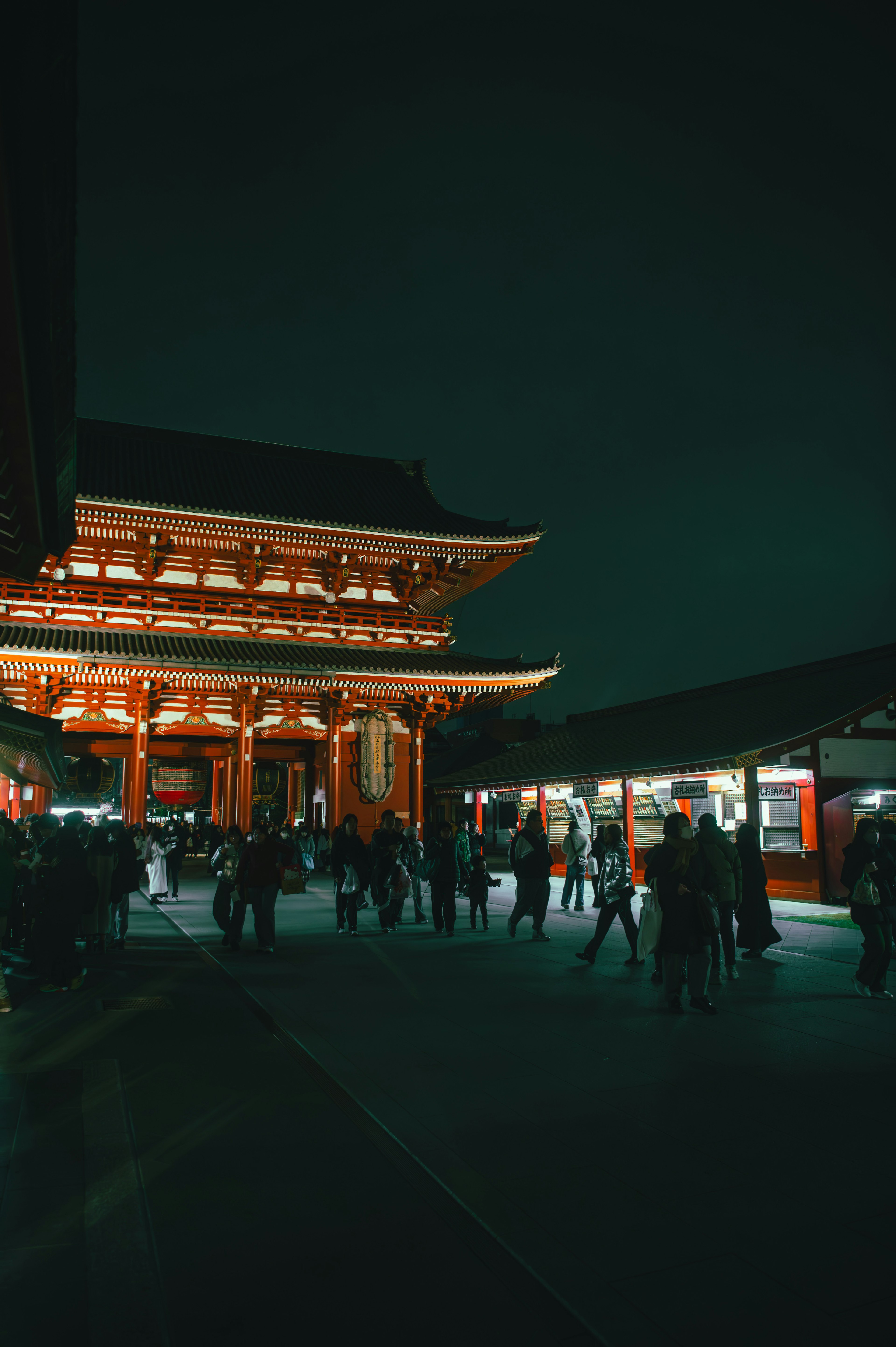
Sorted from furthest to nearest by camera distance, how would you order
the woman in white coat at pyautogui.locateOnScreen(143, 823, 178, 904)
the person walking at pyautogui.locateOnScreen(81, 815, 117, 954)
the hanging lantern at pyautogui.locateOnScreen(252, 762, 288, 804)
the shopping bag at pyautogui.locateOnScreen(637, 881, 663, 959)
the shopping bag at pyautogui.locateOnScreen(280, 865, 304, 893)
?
the hanging lantern at pyautogui.locateOnScreen(252, 762, 288, 804), the woman in white coat at pyautogui.locateOnScreen(143, 823, 178, 904), the shopping bag at pyautogui.locateOnScreen(280, 865, 304, 893), the person walking at pyautogui.locateOnScreen(81, 815, 117, 954), the shopping bag at pyautogui.locateOnScreen(637, 881, 663, 959)

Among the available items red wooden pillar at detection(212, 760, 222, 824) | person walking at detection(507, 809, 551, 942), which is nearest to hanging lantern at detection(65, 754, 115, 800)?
red wooden pillar at detection(212, 760, 222, 824)

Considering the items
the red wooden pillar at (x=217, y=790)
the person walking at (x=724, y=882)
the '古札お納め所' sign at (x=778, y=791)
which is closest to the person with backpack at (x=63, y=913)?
the person walking at (x=724, y=882)

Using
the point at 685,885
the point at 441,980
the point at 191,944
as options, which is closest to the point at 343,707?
the point at 191,944

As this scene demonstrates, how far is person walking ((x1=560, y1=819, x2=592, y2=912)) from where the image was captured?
15.6m

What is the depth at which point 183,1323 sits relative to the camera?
2953 mm

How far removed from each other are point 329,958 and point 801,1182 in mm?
7685

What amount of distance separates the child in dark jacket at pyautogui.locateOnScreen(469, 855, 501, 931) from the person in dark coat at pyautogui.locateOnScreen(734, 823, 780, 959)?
168 inches

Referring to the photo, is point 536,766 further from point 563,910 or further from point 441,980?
point 441,980

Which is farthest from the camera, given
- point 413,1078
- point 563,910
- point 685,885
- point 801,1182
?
point 563,910

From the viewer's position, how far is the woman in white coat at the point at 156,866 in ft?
57.9

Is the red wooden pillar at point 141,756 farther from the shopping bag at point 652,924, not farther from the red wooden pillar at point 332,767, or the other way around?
the shopping bag at point 652,924

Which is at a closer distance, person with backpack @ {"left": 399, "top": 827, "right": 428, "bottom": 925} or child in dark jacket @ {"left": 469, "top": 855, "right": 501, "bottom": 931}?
child in dark jacket @ {"left": 469, "top": 855, "right": 501, "bottom": 931}

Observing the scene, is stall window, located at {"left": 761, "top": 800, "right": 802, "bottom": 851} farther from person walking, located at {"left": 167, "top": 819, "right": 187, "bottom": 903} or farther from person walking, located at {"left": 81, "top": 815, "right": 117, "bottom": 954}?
person walking, located at {"left": 167, "top": 819, "right": 187, "bottom": 903}

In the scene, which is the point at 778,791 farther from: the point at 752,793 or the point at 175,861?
the point at 175,861
